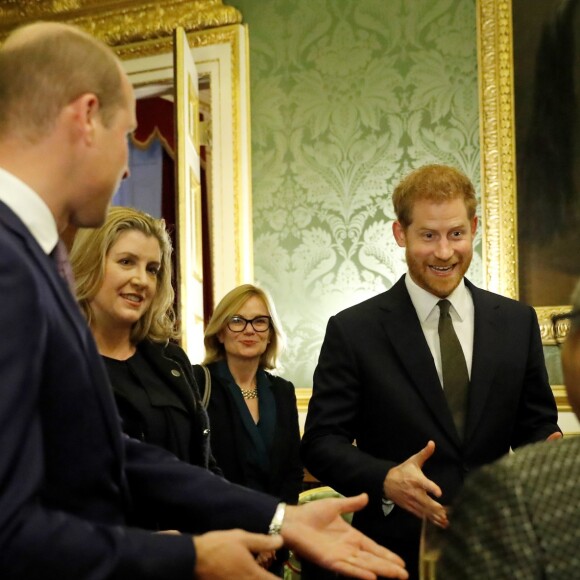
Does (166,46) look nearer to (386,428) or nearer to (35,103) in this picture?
(386,428)

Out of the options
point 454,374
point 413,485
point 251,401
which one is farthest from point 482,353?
point 251,401

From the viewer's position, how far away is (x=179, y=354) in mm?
2613

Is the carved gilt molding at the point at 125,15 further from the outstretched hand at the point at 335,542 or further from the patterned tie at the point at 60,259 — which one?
the outstretched hand at the point at 335,542

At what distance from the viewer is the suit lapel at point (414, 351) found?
221cm

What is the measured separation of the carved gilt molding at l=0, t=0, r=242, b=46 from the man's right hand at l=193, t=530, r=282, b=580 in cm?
468

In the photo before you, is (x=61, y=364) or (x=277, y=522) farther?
(x=277, y=522)

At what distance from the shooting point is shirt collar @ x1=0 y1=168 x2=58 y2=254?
120 cm

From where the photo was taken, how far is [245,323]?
3893mm

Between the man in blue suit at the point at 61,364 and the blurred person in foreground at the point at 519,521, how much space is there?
0.40 m

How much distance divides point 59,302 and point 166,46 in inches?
187

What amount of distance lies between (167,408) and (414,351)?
0.76 meters

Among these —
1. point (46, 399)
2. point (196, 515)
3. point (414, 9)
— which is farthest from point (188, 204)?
point (46, 399)

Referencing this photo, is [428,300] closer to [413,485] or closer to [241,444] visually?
[413,485]

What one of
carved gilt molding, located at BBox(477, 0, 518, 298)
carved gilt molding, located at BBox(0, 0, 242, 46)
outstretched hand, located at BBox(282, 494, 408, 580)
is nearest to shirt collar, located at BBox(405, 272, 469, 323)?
outstretched hand, located at BBox(282, 494, 408, 580)
